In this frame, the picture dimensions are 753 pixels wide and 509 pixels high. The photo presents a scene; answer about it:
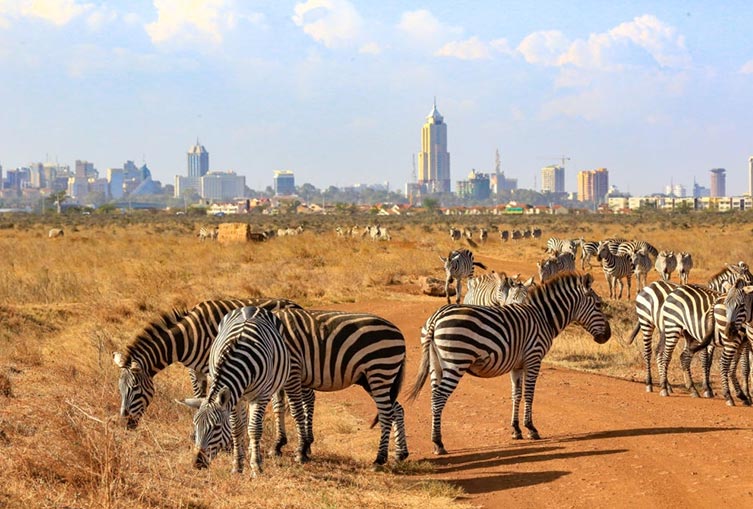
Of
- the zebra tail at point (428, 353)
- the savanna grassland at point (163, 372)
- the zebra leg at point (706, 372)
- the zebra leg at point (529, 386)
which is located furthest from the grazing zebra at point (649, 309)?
the zebra tail at point (428, 353)

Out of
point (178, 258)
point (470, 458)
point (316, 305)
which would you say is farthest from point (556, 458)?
point (178, 258)

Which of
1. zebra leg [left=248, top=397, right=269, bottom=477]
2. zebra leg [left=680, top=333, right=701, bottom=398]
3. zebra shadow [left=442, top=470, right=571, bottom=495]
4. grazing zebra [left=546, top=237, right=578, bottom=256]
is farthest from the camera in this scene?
grazing zebra [left=546, top=237, right=578, bottom=256]

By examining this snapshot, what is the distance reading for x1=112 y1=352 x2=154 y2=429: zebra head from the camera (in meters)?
9.84

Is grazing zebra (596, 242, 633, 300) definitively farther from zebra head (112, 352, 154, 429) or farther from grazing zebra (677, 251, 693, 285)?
zebra head (112, 352, 154, 429)

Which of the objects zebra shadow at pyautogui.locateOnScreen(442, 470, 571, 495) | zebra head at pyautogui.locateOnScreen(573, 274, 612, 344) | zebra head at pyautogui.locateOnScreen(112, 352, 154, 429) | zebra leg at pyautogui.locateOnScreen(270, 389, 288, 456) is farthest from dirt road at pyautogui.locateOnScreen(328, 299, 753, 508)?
zebra head at pyautogui.locateOnScreen(112, 352, 154, 429)

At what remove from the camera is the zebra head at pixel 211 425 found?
8.01 metres

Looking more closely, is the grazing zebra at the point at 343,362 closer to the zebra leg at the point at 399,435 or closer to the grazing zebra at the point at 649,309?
the zebra leg at the point at 399,435

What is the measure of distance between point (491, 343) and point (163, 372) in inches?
236

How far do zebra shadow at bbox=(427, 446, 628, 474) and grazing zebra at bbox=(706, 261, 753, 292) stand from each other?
21.8 ft

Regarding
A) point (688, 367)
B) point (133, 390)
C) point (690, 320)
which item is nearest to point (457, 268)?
point (688, 367)

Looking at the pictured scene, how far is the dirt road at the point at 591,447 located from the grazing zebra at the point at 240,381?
1.96 m

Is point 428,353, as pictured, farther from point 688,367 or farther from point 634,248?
point 634,248

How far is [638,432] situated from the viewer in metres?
11.5

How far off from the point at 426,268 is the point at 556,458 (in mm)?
23885
